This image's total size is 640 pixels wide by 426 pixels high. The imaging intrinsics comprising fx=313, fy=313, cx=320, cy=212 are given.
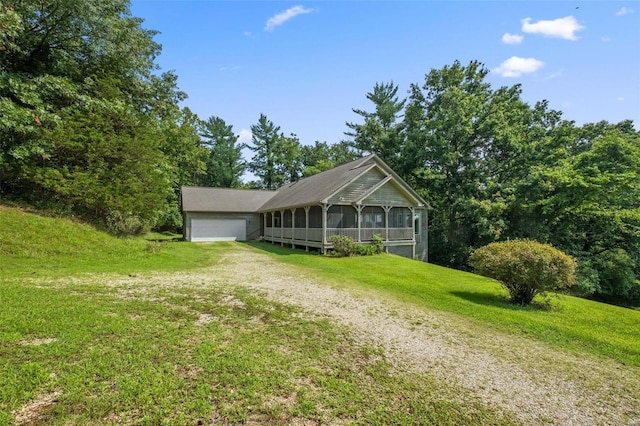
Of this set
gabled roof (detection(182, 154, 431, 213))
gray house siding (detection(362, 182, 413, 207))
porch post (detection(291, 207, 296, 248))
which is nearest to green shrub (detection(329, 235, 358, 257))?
gabled roof (detection(182, 154, 431, 213))

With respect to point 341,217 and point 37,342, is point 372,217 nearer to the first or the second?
point 341,217

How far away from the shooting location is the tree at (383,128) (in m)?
31.3

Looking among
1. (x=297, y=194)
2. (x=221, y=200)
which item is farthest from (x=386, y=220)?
(x=221, y=200)

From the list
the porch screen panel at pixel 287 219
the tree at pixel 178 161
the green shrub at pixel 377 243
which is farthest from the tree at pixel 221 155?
the green shrub at pixel 377 243

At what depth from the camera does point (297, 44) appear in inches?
566

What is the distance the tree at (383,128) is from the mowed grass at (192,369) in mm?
26948

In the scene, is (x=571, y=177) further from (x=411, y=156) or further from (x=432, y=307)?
(x=432, y=307)

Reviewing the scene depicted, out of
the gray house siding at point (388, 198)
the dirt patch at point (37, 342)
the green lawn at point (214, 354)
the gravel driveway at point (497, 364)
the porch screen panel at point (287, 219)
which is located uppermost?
the gray house siding at point (388, 198)

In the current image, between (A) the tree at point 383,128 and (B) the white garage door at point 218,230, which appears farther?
(A) the tree at point 383,128

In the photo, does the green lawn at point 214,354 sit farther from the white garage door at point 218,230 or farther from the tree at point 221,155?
the tree at point 221,155

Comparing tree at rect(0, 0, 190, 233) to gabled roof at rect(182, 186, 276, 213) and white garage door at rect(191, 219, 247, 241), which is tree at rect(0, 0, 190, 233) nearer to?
white garage door at rect(191, 219, 247, 241)

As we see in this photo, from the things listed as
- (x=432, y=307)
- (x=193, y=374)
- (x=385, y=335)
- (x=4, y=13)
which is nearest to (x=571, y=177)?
(x=432, y=307)

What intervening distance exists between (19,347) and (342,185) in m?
15.8

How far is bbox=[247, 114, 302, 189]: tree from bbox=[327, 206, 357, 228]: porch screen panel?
1180 inches
